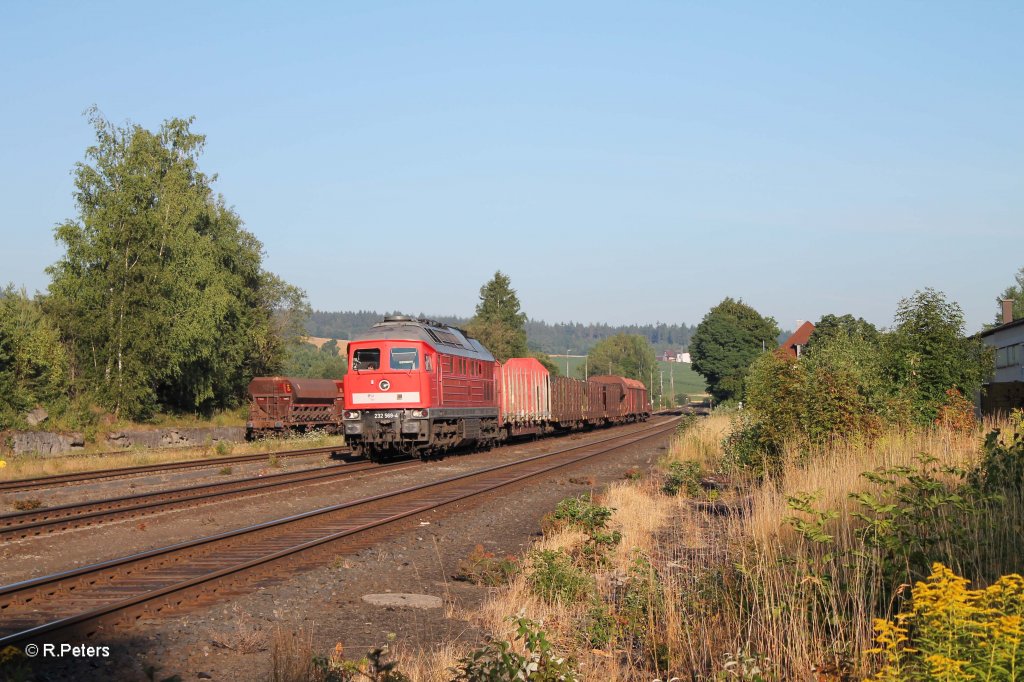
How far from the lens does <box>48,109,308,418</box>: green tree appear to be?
4138cm

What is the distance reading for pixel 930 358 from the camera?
18.0 meters

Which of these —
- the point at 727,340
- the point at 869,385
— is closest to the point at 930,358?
the point at 869,385

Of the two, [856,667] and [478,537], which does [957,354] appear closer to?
[478,537]

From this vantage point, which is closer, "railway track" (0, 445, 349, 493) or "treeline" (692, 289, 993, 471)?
"treeline" (692, 289, 993, 471)

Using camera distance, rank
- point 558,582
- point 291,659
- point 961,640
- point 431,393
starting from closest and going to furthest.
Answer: point 961,640 → point 291,659 → point 558,582 → point 431,393

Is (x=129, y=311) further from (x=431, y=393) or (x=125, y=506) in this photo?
(x=125, y=506)

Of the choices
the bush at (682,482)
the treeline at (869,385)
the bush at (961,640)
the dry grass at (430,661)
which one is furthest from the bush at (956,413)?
the bush at (961,640)

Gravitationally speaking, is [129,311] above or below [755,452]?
above

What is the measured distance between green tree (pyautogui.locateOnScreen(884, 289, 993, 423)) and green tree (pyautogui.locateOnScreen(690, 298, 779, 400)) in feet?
256

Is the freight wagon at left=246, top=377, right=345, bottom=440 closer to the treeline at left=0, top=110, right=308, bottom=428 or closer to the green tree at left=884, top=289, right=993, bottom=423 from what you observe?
the treeline at left=0, top=110, right=308, bottom=428

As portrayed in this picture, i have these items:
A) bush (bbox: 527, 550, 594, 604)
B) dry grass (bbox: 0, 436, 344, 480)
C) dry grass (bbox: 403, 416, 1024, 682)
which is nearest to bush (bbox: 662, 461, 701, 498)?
dry grass (bbox: 403, 416, 1024, 682)

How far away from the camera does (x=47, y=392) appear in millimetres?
37156
